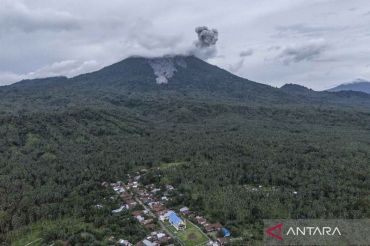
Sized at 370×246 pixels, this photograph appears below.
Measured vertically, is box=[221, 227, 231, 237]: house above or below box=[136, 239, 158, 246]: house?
below

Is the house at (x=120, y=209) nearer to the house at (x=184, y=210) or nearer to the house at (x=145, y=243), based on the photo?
the house at (x=184, y=210)

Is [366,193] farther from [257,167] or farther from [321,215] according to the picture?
[257,167]

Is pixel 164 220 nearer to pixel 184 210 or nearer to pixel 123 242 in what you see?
pixel 184 210

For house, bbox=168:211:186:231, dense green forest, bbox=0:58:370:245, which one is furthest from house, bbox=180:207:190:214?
house, bbox=168:211:186:231

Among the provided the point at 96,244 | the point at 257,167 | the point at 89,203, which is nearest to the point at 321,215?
the point at 257,167

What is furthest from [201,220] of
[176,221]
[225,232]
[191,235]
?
[225,232]

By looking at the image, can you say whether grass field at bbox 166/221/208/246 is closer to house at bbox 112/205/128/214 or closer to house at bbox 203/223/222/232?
house at bbox 203/223/222/232

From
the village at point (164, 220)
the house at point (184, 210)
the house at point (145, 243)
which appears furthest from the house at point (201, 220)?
the house at point (145, 243)
